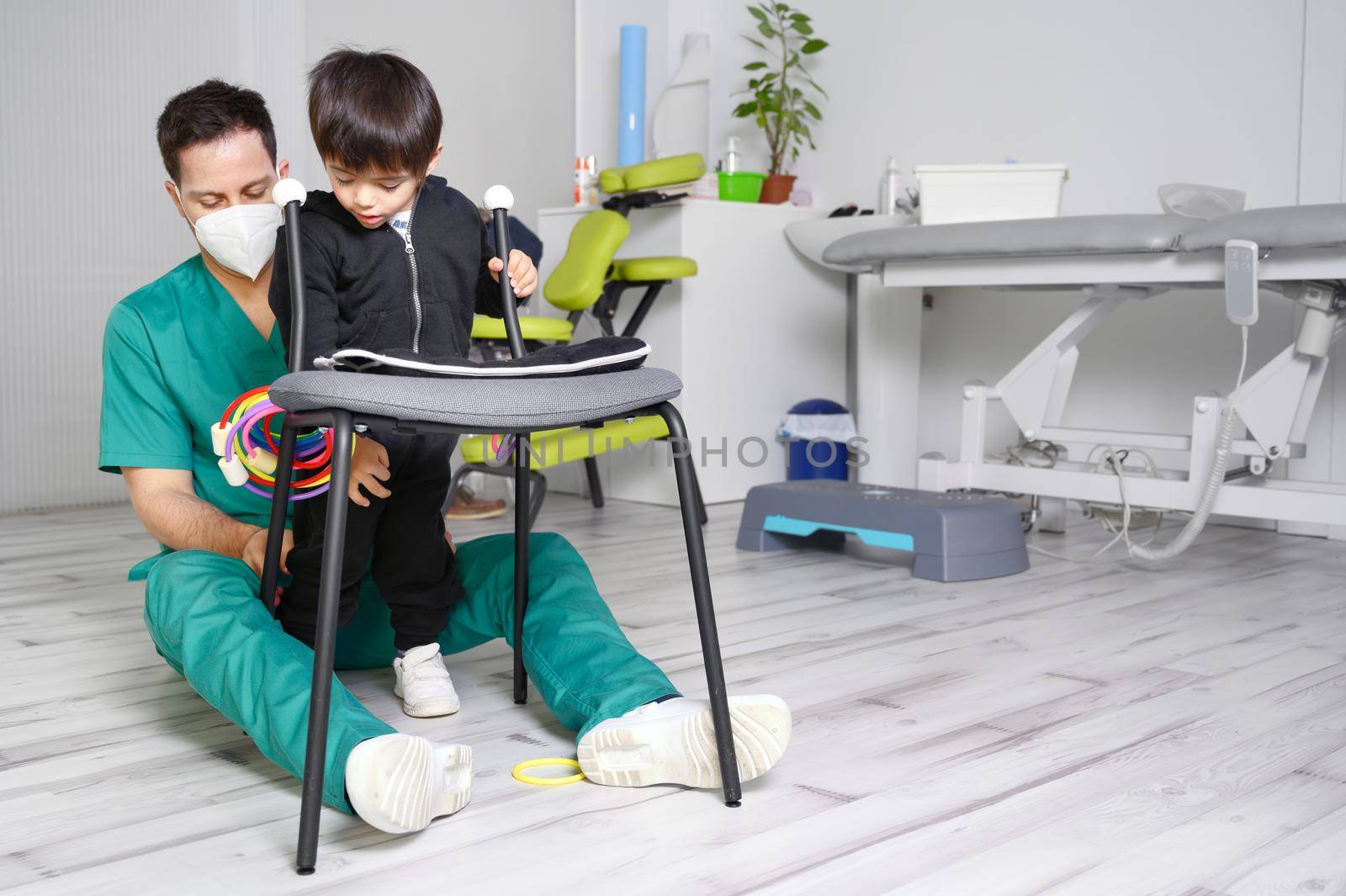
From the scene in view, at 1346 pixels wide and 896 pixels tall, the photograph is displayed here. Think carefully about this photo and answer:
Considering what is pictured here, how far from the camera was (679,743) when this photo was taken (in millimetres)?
1246

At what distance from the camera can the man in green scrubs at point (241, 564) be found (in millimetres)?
1247

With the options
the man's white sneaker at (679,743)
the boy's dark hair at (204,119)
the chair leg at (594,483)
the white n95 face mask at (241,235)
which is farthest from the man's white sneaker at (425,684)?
the chair leg at (594,483)

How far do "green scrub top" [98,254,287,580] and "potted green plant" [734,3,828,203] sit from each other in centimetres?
256

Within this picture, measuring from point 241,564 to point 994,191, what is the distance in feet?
6.93

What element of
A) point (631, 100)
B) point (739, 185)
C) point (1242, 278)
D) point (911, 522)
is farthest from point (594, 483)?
point (1242, 278)

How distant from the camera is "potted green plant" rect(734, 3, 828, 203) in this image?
154 inches

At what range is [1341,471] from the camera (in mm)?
3031

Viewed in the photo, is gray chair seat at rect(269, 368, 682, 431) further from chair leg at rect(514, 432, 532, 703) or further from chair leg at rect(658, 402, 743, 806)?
chair leg at rect(514, 432, 532, 703)

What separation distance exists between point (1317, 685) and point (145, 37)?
3438 millimetres

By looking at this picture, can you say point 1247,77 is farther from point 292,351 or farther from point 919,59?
point 292,351

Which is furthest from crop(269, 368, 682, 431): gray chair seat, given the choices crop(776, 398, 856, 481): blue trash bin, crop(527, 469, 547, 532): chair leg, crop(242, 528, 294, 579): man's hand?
crop(776, 398, 856, 481): blue trash bin

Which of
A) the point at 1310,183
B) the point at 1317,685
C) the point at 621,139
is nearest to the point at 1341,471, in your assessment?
the point at 1310,183

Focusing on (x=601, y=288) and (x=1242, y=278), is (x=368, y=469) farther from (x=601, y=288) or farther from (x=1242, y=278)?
(x=601, y=288)

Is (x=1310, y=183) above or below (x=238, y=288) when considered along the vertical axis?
above
